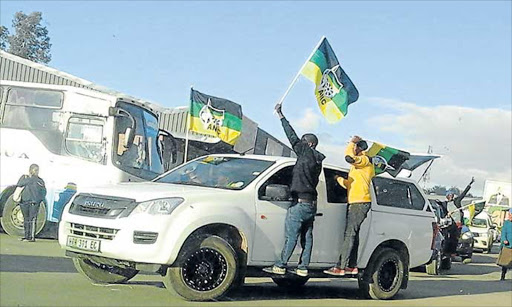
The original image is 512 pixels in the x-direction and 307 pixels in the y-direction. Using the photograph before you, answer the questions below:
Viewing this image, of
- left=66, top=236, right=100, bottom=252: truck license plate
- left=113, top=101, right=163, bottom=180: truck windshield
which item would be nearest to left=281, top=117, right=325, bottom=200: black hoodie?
left=66, top=236, right=100, bottom=252: truck license plate

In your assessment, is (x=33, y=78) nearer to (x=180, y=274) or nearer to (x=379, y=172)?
(x=379, y=172)

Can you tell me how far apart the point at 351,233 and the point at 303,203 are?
114 cm

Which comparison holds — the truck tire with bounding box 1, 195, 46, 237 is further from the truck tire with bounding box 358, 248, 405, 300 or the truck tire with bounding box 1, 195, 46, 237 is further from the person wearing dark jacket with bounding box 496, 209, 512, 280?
the person wearing dark jacket with bounding box 496, 209, 512, 280

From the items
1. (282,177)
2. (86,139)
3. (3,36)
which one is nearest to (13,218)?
(86,139)

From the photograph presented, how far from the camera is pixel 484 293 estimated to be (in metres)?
14.6

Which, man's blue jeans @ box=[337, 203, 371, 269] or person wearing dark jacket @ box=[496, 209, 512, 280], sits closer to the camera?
man's blue jeans @ box=[337, 203, 371, 269]

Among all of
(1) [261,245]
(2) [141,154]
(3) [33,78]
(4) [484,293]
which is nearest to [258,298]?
(1) [261,245]

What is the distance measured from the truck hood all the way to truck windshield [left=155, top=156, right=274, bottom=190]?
32cm

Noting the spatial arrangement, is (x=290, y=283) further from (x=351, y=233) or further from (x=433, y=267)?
(x=433, y=267)

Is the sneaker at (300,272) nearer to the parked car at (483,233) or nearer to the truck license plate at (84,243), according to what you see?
the truck license plate at (84,243)

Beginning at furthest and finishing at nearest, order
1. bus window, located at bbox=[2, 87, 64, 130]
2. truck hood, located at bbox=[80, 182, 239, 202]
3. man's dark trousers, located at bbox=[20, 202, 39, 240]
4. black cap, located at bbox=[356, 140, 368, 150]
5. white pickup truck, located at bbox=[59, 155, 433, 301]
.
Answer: bus window, located at bbox=[2, 87, 64, 130]
man's dark trousers, located at bbox=[20, 202, 39, 240]
black cap, located at bbox=[356, 140, 368, 150]
truck hood, located at bbox=[80, 182, 239, 202]
white pickup truck, located at bbox=[59, 155, 433, 301]

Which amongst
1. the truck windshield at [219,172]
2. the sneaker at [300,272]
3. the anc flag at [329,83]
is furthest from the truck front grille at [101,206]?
the anc flag at [329,83]

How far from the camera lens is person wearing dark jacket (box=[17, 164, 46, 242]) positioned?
16350 millimetres

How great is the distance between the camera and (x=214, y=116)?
2309 centimetres
